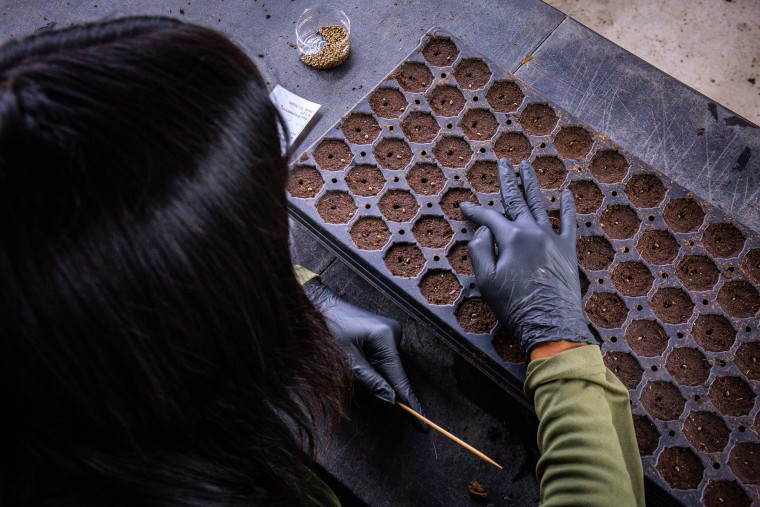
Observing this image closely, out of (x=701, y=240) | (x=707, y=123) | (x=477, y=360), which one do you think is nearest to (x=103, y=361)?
(x=477, y=360)

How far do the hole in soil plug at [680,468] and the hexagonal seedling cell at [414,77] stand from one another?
1047 mm

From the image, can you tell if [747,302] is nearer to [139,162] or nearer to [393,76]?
[393,76]

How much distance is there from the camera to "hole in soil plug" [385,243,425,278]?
4.13ft

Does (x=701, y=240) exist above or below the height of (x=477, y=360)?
A: above

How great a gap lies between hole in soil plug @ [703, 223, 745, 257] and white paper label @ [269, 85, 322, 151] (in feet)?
3.62

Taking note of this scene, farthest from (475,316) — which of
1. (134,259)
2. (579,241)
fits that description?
(134,259)

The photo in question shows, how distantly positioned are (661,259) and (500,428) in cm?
57

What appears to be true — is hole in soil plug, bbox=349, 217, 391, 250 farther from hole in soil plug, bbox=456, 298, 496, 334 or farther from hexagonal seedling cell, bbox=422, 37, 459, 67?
hexagonal seedling cell, bbox=422, 37, 459, 67

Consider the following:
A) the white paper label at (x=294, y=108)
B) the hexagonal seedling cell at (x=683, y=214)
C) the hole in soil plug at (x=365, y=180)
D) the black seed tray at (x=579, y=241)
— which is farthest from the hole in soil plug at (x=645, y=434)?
the white paper label at (x=294, y=108)

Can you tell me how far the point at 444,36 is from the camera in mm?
1439

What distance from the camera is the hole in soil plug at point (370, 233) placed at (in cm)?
128

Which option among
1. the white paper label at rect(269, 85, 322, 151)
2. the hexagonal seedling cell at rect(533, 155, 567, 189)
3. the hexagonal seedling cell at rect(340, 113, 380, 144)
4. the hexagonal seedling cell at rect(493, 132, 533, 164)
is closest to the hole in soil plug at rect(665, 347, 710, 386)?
the hexagonal seedling cell at rect(533, 155, 567, 189)

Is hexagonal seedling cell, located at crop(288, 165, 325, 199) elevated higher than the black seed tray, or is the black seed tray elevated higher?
the black seed tray

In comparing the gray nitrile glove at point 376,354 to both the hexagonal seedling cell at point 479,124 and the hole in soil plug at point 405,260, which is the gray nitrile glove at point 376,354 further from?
the hexagonal seedling cell at point 479,124
